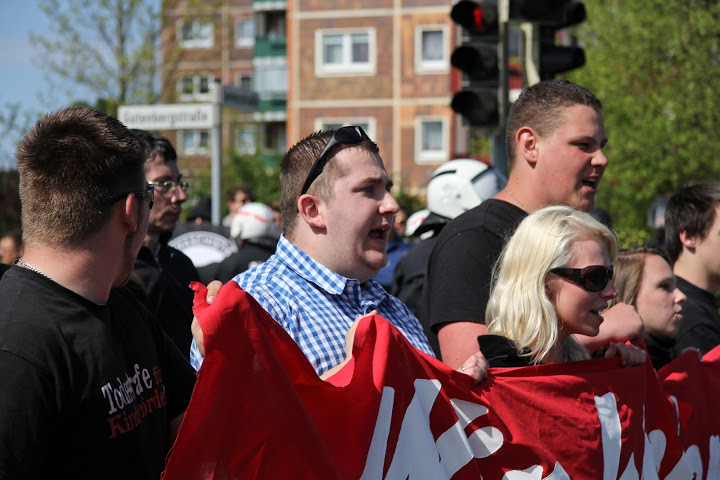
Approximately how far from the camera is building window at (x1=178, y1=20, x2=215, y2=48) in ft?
83.6

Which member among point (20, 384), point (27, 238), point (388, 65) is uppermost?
point (388, 65)

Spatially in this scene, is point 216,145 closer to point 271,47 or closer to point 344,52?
point 344,52

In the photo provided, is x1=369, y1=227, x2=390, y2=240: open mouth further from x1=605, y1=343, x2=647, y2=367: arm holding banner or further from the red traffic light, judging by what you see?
the red traffic light

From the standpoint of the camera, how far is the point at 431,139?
142 feet

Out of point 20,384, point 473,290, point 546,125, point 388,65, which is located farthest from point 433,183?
point 388,65

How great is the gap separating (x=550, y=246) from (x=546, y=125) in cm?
92

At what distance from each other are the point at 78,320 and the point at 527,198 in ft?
8.19

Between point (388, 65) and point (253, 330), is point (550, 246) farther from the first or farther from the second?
point (388, 65)

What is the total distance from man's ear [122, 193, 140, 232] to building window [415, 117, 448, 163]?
133ft

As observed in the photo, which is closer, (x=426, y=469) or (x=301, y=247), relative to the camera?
(x=426, y=469)

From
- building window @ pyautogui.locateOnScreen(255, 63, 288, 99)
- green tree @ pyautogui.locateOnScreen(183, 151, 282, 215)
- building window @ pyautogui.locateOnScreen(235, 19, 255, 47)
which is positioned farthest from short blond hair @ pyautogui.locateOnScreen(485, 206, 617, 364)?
building window @ pyautogui.locateOnScreen(235, 19, 255, 47)

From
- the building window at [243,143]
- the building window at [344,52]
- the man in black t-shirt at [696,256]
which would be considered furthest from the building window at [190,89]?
the man in black t-shirt at [696,256]

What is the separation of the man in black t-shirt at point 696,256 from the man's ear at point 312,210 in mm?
2432

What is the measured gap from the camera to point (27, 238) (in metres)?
2.48
